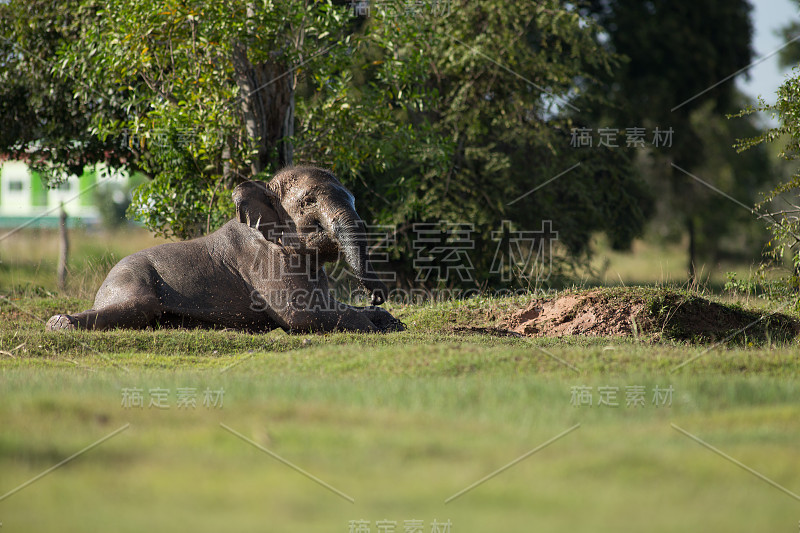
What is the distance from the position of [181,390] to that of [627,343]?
581 centimetres

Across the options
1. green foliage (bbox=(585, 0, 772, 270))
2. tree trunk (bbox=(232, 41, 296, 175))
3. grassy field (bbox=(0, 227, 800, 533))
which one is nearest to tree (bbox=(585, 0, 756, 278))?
green foliage (bbox=(585, 0, 772, 270))

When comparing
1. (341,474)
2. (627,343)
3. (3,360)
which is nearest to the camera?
(341,474)

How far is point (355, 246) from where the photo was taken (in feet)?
34.3

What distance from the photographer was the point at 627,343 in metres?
10.5

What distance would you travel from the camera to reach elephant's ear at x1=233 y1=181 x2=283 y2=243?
1102 cm

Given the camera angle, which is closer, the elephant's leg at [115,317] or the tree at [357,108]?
the elephant's leg at [115,317]

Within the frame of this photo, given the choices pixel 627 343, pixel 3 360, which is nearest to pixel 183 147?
pixel 3 360

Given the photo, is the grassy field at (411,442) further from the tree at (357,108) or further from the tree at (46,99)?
the tree at (46,99)

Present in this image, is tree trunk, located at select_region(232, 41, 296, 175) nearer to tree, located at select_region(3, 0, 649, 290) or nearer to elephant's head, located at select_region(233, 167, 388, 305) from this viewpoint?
tree, located at select_region(3, 0, 649, 290)

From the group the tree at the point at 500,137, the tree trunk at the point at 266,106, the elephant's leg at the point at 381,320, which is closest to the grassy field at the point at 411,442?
the elephant's leg at the point at 381,320

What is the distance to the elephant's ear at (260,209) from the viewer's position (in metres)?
11.0

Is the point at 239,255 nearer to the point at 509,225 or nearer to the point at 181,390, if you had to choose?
the point at 181,390

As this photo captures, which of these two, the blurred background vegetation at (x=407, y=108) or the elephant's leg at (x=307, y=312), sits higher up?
the blurred background vegetation at (x=407, y=108)

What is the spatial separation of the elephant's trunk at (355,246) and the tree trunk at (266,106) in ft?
17.4
